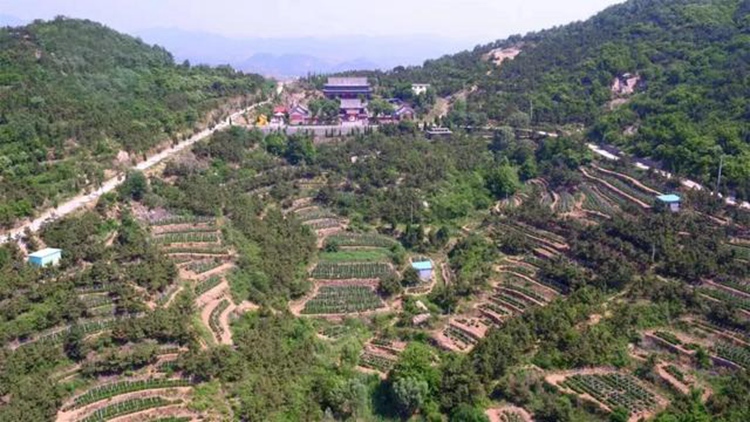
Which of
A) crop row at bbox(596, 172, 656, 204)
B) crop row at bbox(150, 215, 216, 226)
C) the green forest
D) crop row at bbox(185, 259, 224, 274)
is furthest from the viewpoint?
crop row at bbox(596, 172, 656, 204)

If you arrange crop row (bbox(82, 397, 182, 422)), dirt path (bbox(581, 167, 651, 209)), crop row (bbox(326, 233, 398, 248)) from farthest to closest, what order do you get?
1. dirt path (bbox(581, 167, 651, 209))
2. crop row (bbox(326, 233, 398, 248))
3. crop row (bbox(82, 397, 182, 422))

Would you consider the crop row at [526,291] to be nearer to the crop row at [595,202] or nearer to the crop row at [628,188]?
the crop row at [595,202]

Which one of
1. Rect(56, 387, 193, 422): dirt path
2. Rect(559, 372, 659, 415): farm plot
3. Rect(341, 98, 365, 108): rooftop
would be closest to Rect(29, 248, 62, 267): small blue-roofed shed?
Rect(56, 387, 193, 422): dirt path

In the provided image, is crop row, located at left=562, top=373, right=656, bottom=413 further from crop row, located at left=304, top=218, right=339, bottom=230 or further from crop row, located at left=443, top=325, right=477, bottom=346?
crop row, located at left=304, top=218, right=339, bottom=230

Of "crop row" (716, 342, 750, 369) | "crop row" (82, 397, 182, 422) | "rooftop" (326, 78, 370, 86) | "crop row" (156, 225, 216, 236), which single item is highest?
"rooftop" (326, 78, 370, 86)

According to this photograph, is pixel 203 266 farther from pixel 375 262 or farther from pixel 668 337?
pixel 668 337

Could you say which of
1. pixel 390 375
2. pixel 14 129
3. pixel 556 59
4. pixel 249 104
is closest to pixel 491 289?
pixel 390 375
